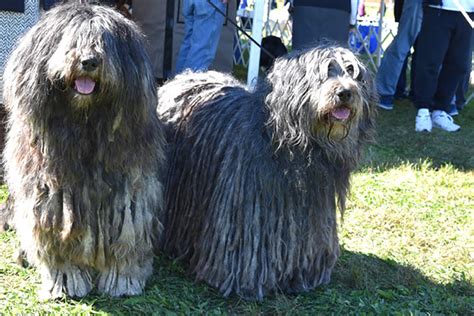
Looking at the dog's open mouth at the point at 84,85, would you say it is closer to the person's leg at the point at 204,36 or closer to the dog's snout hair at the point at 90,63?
the dog's snout hair at the point at 90,63

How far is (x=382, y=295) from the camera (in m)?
3.85

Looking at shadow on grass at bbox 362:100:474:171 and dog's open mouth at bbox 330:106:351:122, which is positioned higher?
dog's open mouth at bbox 330:106:351:122

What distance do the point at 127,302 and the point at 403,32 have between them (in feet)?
18.2

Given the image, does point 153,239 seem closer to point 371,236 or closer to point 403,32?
point 371,236

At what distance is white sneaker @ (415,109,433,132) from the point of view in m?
7.49

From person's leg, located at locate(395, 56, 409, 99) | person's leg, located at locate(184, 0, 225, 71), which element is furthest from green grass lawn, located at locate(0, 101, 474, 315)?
person's leg, located at locate(395, 56, 409, 99)

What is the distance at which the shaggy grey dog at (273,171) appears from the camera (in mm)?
3316

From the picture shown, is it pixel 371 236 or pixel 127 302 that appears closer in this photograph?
pixel 127 302

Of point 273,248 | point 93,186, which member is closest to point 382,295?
point 273,248

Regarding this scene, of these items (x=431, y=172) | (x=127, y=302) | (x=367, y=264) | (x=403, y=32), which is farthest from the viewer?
(x=403, y=32)

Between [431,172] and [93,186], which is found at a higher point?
[93,186]

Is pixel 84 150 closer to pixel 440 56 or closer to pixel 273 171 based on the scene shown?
→ pixel 273 171

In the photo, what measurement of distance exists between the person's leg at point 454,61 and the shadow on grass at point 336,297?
3632 mm

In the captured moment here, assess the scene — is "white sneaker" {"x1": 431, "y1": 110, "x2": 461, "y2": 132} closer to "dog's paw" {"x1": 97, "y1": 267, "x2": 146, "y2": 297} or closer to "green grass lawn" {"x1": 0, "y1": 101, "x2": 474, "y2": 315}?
"green grass lawn" {"x1": 0, "y1": 101, "x2": 474, "y2": 315}
